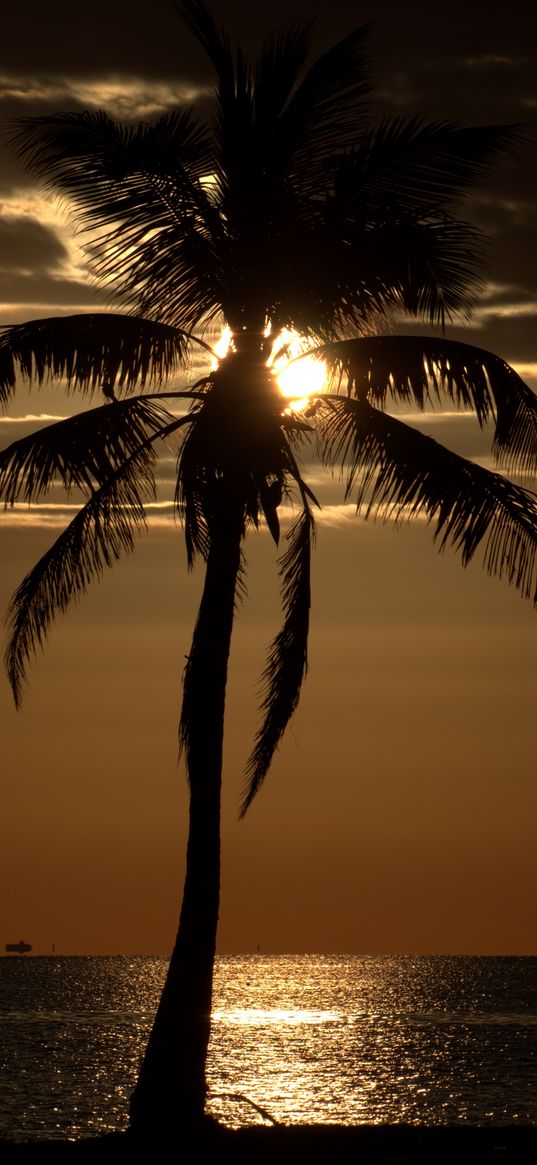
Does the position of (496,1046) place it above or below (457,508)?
below

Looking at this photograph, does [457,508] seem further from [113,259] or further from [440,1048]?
[440,1048]

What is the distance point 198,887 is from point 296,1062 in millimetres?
68214

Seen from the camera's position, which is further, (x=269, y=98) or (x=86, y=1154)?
(x=269, y=98)

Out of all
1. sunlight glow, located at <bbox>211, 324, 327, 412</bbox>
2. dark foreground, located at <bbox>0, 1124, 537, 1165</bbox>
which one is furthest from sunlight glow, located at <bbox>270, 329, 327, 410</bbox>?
dark foreground, located at <bbox>0, 1124, 537, 1165</bbox>

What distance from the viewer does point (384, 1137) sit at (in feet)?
53.3

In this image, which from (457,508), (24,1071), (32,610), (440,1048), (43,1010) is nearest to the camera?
(457,508)

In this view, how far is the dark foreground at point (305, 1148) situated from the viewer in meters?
14.5

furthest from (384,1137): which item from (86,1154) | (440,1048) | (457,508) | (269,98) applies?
(440,1048)

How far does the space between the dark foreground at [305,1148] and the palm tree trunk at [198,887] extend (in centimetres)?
37

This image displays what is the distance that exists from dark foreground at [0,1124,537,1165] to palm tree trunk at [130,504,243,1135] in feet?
1.20

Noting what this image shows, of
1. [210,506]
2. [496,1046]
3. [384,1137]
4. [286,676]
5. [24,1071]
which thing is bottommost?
[496,1046]

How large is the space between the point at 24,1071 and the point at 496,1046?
40.0m

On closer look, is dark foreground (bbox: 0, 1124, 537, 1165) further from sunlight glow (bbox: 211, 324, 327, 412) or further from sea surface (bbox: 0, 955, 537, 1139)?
sunlight glow (bbox: 211, 324, 327, 412)

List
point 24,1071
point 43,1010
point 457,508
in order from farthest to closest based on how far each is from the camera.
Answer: point 43,1010, point 24,1071, point 457,508
